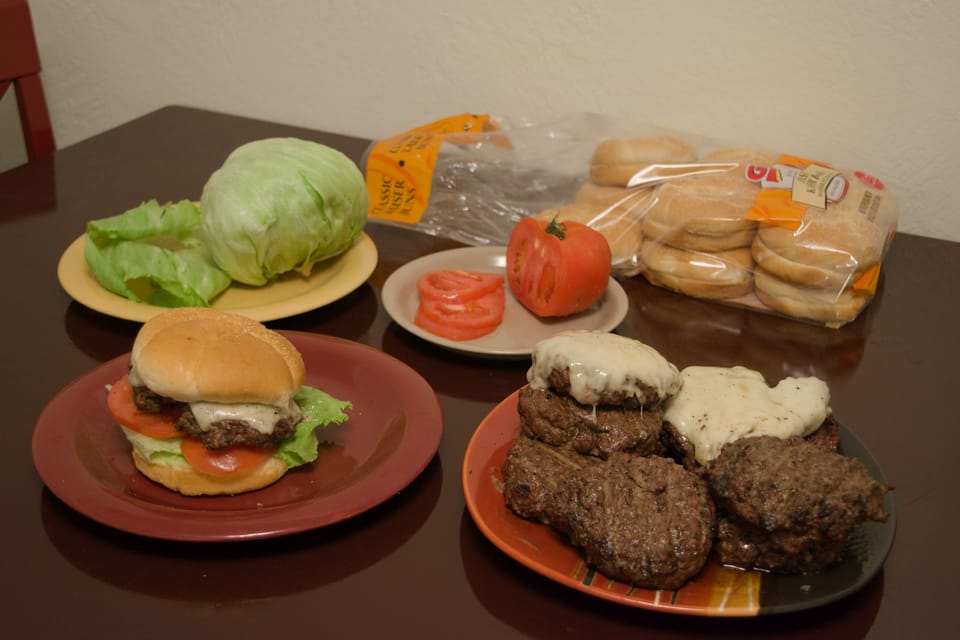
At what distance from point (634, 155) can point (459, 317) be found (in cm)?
61

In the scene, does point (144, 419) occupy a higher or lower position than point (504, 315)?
higher

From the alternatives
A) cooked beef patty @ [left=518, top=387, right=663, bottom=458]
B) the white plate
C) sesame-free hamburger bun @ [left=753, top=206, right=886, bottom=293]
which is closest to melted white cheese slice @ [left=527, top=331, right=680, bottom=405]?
cooked beef patty @ [left=518, top=387, right=663, bottom=458]

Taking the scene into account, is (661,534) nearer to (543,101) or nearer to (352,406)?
(352,406)

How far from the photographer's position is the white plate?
5.25 ft

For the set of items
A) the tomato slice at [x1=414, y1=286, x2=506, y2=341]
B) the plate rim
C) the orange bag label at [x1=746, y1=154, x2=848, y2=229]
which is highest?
the orange bag label at [x1=746, y1=154, x2=848, y2=229]

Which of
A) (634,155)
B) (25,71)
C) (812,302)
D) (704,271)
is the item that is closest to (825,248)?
(812,302)

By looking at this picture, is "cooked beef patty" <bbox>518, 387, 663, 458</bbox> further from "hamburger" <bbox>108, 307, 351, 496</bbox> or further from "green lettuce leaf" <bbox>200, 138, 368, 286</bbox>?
"green lettuce leaf" <bbox>200, 138, 368, 286</bbox>

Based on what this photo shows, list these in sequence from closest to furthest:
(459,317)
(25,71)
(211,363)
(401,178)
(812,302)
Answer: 1. (211,363)
2. (459,317)
3. (812,302)
4. (401,178)
5. (25,71)

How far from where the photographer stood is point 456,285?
5.70 ft

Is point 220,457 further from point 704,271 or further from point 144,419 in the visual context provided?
point 704,271

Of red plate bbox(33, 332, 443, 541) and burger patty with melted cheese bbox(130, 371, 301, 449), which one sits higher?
burger patty with melted cheese bbox(130, 371, 301, 449)

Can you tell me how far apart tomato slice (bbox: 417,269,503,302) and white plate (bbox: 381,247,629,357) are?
37 mm

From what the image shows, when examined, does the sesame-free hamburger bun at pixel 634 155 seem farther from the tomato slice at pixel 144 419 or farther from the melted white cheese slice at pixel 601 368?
the tomato slice at pixel 144 419

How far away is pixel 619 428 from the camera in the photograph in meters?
1.24
